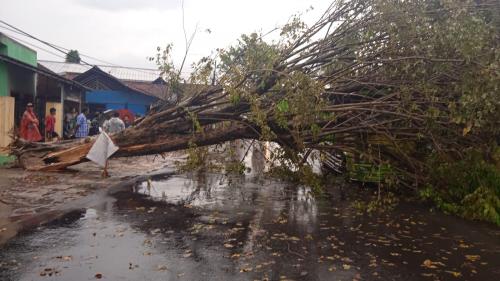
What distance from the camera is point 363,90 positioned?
366 inches

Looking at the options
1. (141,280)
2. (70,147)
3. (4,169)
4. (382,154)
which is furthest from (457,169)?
(4,169)

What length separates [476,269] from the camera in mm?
5543

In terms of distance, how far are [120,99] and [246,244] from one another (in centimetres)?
2532

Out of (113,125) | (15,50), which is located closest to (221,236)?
(113,125)

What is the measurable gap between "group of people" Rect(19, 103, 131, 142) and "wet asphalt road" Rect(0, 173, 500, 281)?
4981mm

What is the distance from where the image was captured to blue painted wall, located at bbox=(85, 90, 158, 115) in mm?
28609

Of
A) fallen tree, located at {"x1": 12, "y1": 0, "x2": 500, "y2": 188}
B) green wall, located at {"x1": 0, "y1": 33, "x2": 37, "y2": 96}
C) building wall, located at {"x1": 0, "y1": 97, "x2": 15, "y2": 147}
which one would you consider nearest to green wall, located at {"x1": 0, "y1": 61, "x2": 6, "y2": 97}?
green wall, located at {"x1": 0, "y1": 33, "x2": 37, "y2": 96}

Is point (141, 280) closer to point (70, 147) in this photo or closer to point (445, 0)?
point (445, 0)

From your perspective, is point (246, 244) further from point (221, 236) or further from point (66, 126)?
point (66, 126)

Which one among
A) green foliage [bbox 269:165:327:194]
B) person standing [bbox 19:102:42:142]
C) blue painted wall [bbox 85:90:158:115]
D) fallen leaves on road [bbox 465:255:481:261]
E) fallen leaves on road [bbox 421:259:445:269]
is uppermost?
blue painted wall [bbox 85:90:158:115]

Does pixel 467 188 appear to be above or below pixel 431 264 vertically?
above

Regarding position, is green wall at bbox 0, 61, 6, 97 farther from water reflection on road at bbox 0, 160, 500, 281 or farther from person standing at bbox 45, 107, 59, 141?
water reflection on road at bbox 0, 160, 500, 281

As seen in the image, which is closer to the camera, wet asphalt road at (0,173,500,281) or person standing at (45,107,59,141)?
wet asphalt road at (0,173,500,281)

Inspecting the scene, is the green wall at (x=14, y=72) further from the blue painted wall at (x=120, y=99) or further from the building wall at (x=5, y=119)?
the blue painted wall at (x=120, y=99)
